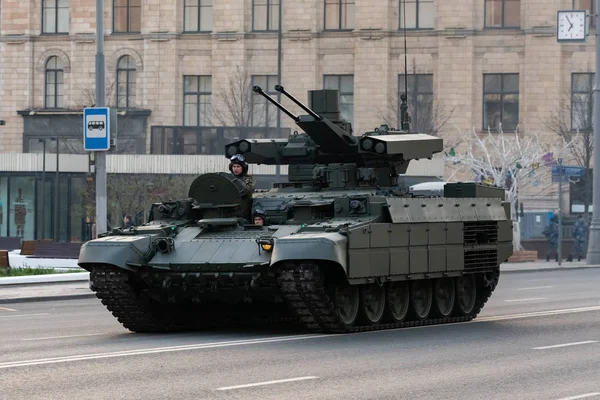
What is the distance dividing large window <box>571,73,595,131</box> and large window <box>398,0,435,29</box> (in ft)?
22.8

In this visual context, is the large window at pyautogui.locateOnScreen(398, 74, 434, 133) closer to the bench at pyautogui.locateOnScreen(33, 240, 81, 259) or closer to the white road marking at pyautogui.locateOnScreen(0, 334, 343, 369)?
the bench at pyautogui.locateOnScreen(33, 240, 81, 259)

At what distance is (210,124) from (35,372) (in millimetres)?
54990

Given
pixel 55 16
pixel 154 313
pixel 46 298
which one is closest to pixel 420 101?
pixel 55 16

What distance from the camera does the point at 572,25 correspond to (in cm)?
4428

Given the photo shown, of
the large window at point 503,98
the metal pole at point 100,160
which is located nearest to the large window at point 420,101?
the large window at point 503,98

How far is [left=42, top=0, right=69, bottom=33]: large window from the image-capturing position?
234 feet

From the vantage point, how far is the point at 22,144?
232ft

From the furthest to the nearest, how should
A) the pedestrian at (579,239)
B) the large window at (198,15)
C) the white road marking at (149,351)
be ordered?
the large window at (198,15)
the pedestrian at (579,239)
the white road marking at (149,351)

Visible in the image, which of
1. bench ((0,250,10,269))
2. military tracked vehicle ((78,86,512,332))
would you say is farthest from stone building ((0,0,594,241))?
military tracked vehicle ((78,86,512,332))

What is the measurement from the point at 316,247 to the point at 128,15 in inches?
2152

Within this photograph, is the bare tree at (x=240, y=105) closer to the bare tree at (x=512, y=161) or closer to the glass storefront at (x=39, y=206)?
the glass storefront at (x=39, y=206)

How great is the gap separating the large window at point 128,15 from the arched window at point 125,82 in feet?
4.82

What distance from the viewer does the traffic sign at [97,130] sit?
30656 mm

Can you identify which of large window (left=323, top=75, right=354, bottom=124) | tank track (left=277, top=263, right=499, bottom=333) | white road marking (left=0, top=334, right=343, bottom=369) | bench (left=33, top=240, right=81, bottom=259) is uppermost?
large window (left=323, top=75, right=354, bottom=124)
